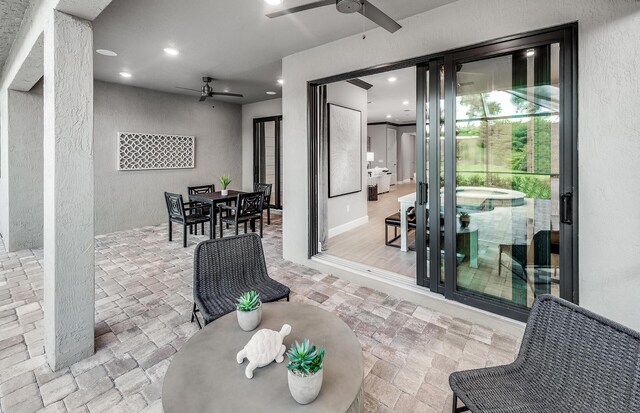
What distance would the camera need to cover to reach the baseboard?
5.63 m

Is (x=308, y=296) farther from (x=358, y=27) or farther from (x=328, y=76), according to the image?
(x=358, y=27)

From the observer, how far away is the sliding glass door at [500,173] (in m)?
2.32

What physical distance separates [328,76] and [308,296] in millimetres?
2596

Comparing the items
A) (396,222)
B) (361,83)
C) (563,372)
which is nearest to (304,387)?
(563,372)

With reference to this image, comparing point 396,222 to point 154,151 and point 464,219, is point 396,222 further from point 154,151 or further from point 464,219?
point 154,151

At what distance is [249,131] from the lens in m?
8.16

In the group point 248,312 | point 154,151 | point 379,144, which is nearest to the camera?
point 248,312

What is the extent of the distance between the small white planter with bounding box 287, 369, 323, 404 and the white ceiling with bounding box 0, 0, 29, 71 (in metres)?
3.99

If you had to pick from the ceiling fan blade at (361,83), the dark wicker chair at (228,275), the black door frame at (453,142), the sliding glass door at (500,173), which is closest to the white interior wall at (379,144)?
the ceiling fan blade at (361,83)

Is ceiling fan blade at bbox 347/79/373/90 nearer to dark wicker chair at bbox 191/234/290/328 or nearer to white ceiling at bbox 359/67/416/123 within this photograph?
white ceiling at bbox 359/67/416/123

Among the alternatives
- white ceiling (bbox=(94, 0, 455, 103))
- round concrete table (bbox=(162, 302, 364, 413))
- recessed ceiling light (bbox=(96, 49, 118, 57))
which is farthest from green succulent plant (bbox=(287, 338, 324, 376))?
recessed ceiling light (bbox=(96, 49, 118, 57))

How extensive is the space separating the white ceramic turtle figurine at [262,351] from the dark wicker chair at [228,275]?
2.77 feet

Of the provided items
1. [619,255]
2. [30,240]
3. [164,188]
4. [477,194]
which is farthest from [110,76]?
[619,255]

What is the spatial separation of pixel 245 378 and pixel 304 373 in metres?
0.33
